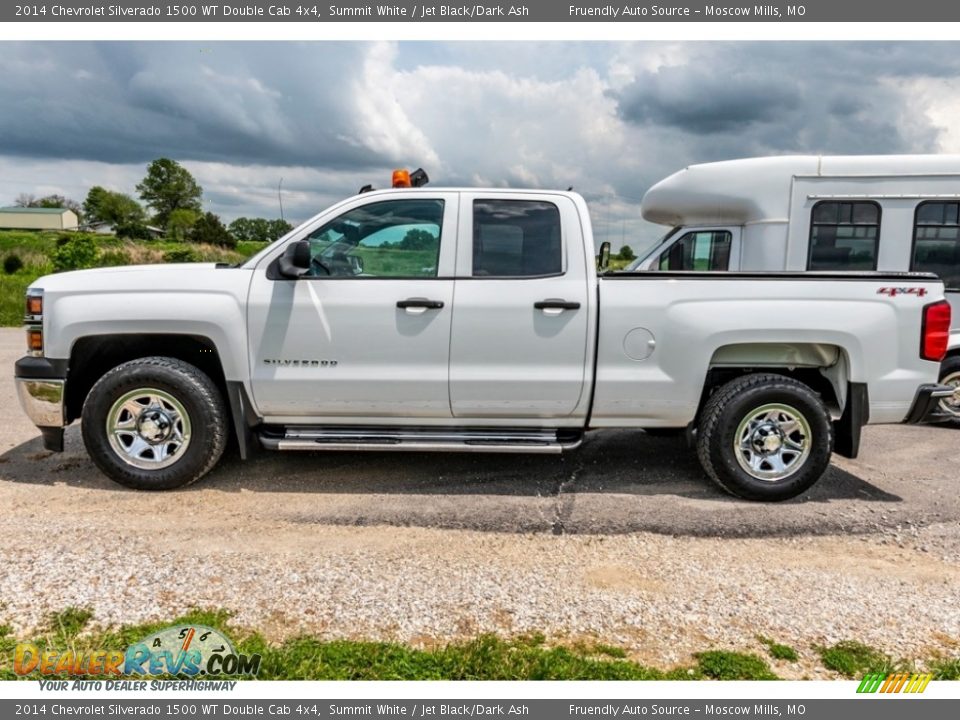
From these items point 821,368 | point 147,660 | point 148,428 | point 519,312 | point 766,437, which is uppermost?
point 519,312

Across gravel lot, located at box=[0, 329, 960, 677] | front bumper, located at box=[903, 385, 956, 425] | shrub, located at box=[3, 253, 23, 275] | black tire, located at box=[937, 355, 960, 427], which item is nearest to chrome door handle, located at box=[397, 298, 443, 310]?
gravel lot, located at box=[0, 329, 960, 677]

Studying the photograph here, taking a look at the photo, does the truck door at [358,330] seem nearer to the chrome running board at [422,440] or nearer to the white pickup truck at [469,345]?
the white pickup truck at [469,345]

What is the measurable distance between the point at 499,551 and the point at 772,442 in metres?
2.08

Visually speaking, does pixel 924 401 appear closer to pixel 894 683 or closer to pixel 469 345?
pixel 894 683

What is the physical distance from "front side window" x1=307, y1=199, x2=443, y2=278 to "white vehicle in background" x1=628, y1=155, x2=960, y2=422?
365 cm

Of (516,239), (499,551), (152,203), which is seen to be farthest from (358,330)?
(152,203)

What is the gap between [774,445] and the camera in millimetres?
4379

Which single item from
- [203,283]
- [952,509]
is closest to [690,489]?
[952,509]

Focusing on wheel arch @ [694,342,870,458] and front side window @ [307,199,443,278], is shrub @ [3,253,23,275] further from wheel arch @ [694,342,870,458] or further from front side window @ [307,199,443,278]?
wheel arch @ [694,342,870,458]

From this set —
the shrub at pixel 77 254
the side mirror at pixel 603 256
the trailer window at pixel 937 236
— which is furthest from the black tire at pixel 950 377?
the shrub at pixel 77 254

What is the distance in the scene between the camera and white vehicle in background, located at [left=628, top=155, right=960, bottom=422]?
642 centimetres

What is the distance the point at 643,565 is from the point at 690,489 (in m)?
1.35

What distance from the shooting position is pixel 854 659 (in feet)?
8.62

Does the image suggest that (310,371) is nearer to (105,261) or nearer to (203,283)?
(203,283)
